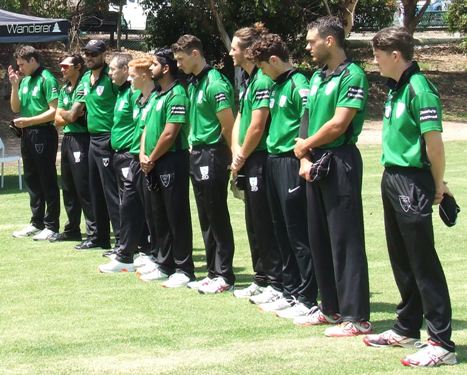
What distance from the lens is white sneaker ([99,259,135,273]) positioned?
9422 mm

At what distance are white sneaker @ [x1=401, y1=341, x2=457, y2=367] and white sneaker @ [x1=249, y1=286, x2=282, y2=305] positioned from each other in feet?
6.52

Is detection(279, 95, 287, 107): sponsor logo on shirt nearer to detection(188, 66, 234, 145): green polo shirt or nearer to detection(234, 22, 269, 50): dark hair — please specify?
detection(234, 22, 269, 50): dark hair

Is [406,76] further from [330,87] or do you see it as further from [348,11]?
[348,11]

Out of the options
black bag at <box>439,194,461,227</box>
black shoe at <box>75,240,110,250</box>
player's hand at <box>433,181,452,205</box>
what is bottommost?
black shoe at <box>75,240,110,250</box>

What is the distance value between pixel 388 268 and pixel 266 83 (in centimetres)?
258

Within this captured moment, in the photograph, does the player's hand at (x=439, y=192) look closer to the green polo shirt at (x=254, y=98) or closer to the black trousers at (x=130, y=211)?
the green polo shirt at (x=254, y=98)

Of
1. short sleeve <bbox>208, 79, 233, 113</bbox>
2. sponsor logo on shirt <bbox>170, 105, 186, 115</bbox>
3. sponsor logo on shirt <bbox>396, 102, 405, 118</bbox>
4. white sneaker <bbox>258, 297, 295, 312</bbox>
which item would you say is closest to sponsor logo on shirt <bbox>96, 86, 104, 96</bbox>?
sponsor logo on shirt <bbox>170, 105, 186, 115</bbox>

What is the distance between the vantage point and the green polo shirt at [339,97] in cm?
648

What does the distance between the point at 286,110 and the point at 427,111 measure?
173 centimetres

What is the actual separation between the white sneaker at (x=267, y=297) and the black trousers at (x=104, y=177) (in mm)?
2568

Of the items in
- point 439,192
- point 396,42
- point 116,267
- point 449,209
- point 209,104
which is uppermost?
point 396,42

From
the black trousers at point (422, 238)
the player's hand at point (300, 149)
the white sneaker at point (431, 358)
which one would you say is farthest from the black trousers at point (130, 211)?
the white sneaker at point (431, 358)

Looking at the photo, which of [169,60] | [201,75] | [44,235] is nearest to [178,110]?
[201,75]

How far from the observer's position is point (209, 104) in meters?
8.16
